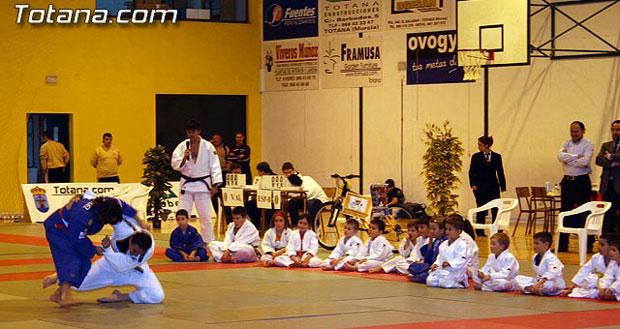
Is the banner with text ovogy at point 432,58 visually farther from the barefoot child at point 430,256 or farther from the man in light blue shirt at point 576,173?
the barefoot child at point 430,256

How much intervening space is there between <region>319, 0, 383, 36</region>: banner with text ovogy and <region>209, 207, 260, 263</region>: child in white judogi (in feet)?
33.6

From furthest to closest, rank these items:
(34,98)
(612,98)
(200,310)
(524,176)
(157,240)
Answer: (34,98) → (524,176) → (612,98) → (157,240) → (200,310)

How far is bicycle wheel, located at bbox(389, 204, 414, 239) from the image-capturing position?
15695 mm

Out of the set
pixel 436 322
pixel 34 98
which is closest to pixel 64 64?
pixel 34 98

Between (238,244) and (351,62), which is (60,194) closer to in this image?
(351,62)

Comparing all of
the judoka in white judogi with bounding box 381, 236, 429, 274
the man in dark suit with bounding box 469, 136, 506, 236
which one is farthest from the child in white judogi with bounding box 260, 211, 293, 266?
the man in dark suit with bounding box 469, 136, 506, 236

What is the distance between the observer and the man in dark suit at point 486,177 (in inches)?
683

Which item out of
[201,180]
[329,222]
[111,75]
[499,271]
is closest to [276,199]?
[329,222]

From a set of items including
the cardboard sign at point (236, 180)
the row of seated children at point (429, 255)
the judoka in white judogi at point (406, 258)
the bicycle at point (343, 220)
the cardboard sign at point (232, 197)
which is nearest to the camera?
the row of seated children at point (429, 255)

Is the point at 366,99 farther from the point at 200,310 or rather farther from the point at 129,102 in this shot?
the point at 200,310

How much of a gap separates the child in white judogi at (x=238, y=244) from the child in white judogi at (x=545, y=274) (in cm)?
418

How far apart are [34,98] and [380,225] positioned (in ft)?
40.5

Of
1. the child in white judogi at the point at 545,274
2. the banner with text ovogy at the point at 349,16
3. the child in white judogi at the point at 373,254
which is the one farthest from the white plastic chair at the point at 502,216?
the banner with text ovogy at the point at 349,16

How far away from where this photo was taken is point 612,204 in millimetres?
14141
